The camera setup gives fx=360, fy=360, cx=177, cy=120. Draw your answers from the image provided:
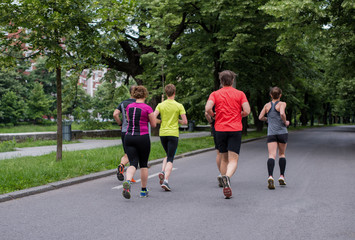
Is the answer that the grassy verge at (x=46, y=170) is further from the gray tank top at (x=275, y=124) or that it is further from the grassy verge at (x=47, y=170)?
the gray tank top at (x=275, y=124)

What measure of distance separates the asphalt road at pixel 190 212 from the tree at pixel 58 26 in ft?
10.4

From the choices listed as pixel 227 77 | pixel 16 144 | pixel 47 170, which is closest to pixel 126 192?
pixel 227 77

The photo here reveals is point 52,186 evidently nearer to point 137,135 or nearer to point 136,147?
point 136,147

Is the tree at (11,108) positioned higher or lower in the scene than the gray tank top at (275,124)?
higher

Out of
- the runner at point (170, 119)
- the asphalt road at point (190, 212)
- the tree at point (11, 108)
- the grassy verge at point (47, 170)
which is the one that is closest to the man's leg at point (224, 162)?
the asphalt road at point (190, 212)

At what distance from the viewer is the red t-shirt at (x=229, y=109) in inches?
219

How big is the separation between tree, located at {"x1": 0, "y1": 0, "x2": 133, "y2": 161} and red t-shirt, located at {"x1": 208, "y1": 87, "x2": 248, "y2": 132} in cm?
408

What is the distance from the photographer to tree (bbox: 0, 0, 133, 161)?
7.70 m

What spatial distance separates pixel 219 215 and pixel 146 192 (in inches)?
61.4

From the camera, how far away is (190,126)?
3362cm

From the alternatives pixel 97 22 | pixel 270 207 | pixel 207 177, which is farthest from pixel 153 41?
pixel 270 207

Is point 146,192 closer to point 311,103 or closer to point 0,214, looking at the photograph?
point 0,214

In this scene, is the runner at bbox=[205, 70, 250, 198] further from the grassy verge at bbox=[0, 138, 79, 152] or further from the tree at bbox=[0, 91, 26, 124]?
the tree at bbox=[0, 91, 26, 124]

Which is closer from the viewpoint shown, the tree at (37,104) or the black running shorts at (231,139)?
the black running shorts at (231,139)
